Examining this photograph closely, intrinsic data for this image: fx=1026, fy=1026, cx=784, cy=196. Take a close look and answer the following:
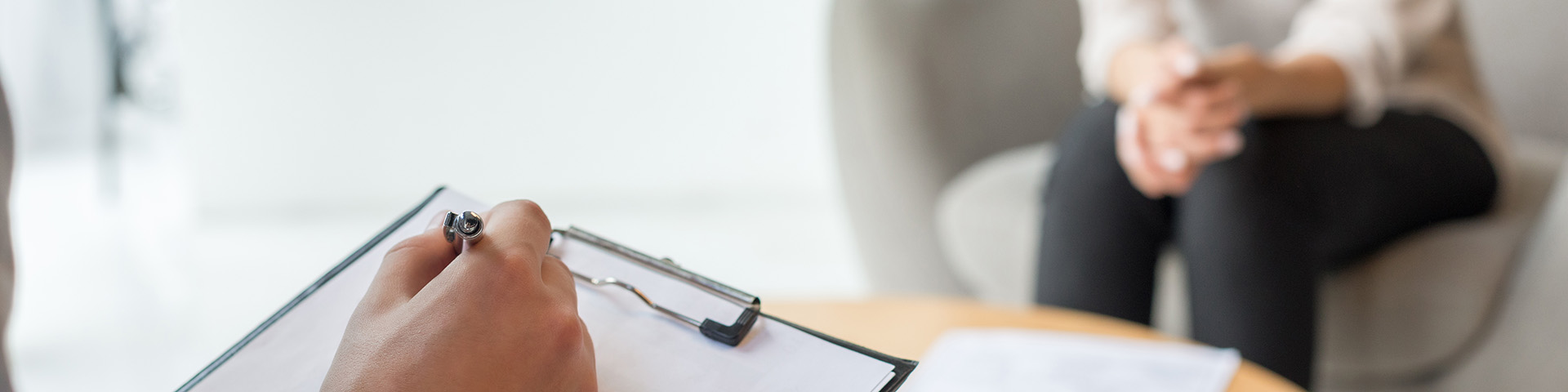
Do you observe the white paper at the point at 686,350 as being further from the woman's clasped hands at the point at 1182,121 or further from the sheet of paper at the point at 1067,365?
the woman's clasped hands at the point at 1182,121

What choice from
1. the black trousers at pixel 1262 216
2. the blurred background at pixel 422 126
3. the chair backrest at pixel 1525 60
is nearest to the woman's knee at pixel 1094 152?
the black trousers at pixel 1262 216

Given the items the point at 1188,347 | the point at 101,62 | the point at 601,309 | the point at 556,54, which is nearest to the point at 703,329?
the point at 601,309

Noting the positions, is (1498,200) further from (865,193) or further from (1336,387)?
(865,193)

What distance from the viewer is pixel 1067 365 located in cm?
57

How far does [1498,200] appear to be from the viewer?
2.64ft

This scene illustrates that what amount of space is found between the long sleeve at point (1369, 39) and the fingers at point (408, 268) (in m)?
0.75

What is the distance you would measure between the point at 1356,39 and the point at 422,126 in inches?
65.6

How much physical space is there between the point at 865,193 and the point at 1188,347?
0.46 m

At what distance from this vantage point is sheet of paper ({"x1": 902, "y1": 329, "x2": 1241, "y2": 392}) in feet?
1.79

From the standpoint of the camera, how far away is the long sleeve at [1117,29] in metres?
0.86

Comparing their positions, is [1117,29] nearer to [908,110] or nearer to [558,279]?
[908,110]

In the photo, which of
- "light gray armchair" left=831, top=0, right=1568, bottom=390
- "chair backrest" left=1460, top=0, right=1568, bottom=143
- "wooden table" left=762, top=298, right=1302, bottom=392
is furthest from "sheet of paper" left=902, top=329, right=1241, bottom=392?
"chair backrest" left=1460, top=0, right=1568, bottom=143

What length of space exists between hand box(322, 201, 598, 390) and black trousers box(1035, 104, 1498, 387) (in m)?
0.62

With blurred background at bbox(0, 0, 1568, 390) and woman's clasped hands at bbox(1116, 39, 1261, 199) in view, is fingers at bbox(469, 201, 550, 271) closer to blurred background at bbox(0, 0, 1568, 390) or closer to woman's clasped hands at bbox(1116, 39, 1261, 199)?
woman's clasped hands at bbox(1116, 39, 1261, 199)
